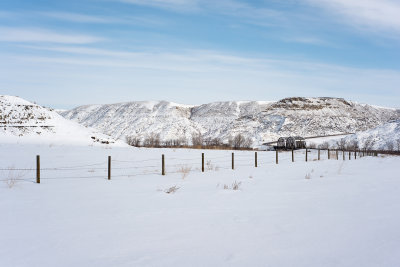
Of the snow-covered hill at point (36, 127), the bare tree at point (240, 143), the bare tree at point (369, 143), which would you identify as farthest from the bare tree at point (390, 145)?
the snow-covered hill at point (36, 127)

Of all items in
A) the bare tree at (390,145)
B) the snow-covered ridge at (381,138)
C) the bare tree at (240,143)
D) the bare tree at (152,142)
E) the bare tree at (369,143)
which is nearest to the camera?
the bare tree at (152,142)

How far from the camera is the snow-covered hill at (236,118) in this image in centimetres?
9869

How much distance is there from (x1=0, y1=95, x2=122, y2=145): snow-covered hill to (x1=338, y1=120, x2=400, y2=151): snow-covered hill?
194ft

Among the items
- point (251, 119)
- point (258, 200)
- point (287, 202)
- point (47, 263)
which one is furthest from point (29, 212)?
point (251, 119)

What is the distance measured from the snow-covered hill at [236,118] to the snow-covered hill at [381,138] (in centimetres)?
1618

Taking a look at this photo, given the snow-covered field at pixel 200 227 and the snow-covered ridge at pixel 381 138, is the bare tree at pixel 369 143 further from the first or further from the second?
the snow-covered field at pixel 200 227

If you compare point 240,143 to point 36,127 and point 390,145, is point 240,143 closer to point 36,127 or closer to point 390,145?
point 390,145

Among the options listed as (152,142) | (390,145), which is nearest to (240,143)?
(152,142)

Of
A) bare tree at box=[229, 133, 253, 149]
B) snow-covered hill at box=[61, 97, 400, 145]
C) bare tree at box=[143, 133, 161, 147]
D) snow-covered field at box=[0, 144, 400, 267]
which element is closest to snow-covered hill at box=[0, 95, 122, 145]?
bare tree at box=[143, 133, 161, 147]

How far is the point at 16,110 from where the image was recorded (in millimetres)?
41406

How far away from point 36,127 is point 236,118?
292ft

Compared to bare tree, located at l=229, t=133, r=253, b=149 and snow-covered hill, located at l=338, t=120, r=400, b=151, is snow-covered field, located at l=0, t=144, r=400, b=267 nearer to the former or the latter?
bare tree, located at l=229, t=133, r=253, b=149

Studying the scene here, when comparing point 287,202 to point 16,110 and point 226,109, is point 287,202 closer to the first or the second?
point 16,110

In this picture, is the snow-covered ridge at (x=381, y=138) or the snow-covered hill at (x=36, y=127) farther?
the snow-covered ridge at (x=381, y=138)
